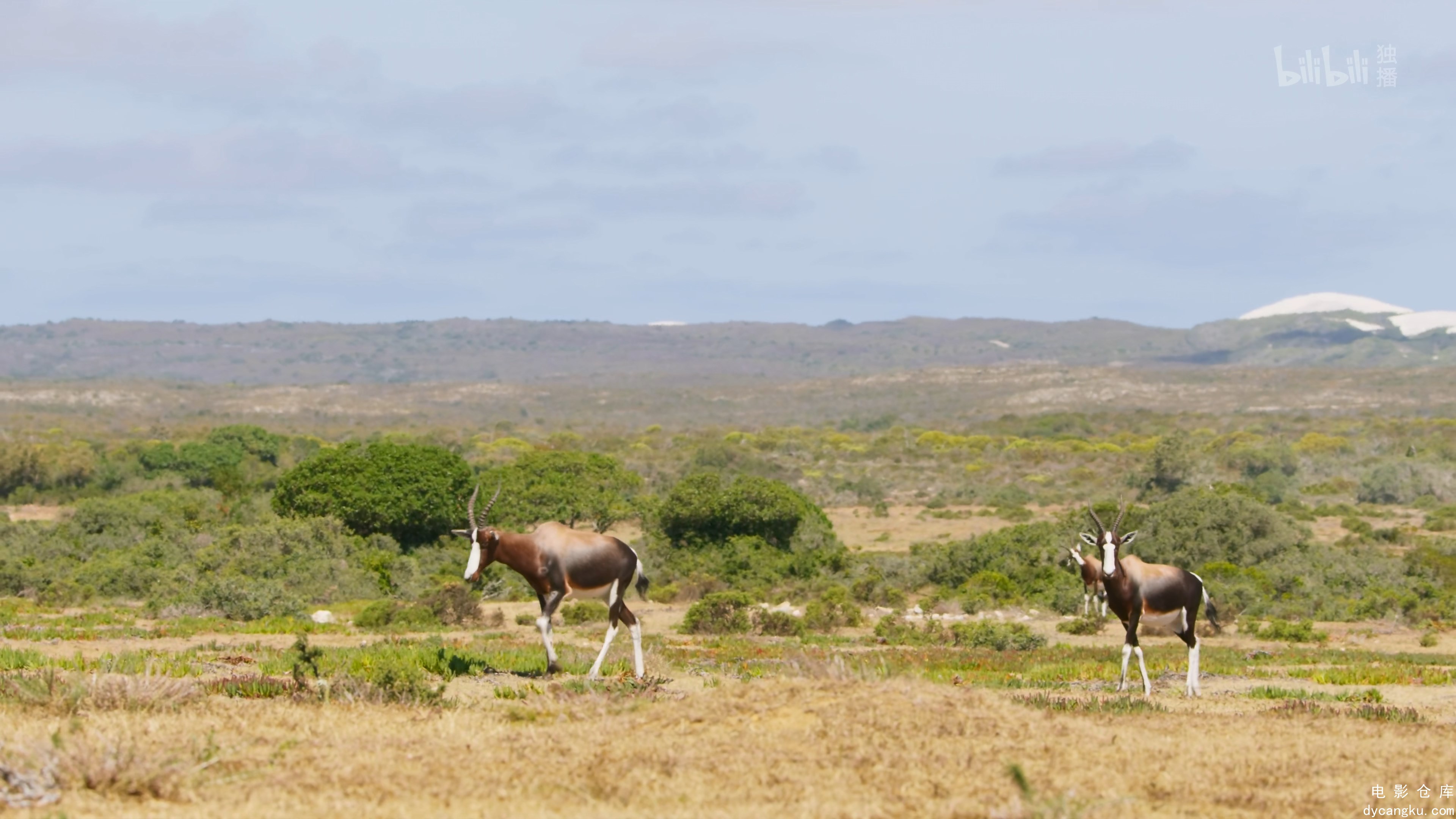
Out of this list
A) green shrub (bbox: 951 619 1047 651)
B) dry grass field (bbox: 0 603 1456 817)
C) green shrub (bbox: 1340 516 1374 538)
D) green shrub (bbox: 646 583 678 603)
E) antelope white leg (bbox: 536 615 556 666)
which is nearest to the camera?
dry grass field (bbox: 0 603 1456 817)

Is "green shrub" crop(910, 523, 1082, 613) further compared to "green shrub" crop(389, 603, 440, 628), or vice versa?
"green shrub" crop(910, 523, 1082, 613)

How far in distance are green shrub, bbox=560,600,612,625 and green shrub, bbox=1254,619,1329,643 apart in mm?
11065

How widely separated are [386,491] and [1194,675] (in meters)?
23.1

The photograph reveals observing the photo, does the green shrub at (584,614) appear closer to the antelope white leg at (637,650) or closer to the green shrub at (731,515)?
the green shrub at (731,515)

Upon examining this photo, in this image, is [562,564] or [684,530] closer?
[562,564]

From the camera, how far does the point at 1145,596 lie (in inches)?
599

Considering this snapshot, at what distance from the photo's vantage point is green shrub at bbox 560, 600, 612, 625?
24469 millimetres

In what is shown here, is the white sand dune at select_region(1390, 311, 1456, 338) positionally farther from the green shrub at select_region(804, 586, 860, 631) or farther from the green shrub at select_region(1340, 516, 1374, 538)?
→ the green shrub at select_region(804, 586, 860, 631)

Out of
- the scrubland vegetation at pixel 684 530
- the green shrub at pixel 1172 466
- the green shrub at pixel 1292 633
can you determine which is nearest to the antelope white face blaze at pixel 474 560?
the scrubland vegetation at pixel 684 530

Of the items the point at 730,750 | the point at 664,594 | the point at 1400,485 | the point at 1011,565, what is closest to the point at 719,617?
the point at 664,594

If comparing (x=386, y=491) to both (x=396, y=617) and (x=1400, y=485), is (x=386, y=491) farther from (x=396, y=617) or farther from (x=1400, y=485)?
(x=1400, y=485)

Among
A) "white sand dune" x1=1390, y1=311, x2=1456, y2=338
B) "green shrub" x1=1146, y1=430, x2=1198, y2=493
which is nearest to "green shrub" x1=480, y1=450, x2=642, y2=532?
"green shrub" x1=1146, y1=430, x2=1198, y2=493

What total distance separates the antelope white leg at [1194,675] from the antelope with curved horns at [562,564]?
571 cm

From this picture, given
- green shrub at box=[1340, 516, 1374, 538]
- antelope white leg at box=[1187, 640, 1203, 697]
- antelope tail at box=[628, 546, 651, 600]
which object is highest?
antelope tail at box=[628, 546, 651, 600]
